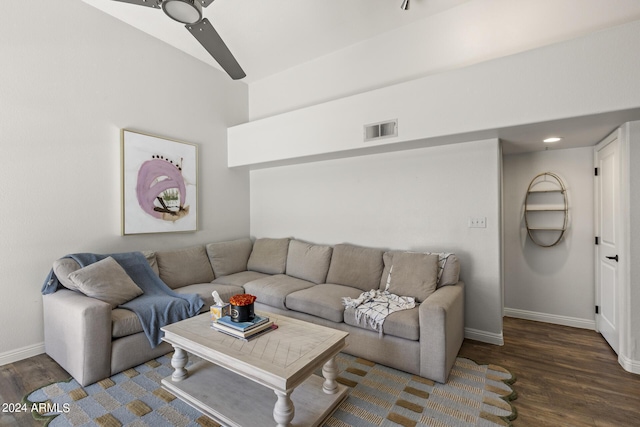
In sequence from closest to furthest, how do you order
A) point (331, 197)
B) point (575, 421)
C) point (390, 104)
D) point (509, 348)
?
point (575, 421) < point (509, 348) < point (390, 104) < point (331, 197)

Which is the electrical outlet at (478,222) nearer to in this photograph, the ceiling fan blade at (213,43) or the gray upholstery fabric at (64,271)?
the ceiling fan blade at (213,43)

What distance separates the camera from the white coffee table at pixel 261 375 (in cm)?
156

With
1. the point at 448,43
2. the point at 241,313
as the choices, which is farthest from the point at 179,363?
the point at 448,43

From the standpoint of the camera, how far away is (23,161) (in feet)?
8.33

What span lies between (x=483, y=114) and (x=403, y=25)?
4.95 feet

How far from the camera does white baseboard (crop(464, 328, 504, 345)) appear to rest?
9.20 feet

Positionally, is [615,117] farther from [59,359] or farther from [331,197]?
[59,359]

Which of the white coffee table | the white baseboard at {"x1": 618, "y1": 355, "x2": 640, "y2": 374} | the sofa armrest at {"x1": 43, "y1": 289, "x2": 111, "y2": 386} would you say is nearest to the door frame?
the white baseboard at {"x1": 618, "y1": 355, "x2": 640, "y2": 374}

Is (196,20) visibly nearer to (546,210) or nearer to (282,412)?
(282,412)

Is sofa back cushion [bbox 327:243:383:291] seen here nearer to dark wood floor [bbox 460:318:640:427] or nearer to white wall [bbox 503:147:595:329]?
dark wood floor [bbox 460:318:640:427]

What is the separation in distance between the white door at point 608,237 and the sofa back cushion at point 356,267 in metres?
2.00

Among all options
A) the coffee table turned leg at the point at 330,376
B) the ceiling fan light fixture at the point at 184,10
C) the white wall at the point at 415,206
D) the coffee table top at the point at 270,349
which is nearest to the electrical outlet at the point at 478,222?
the white wall at the point at 415,206

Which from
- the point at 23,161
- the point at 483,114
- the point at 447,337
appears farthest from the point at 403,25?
the point at 23,161

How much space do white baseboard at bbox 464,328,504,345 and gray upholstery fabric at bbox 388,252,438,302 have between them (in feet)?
2.40
